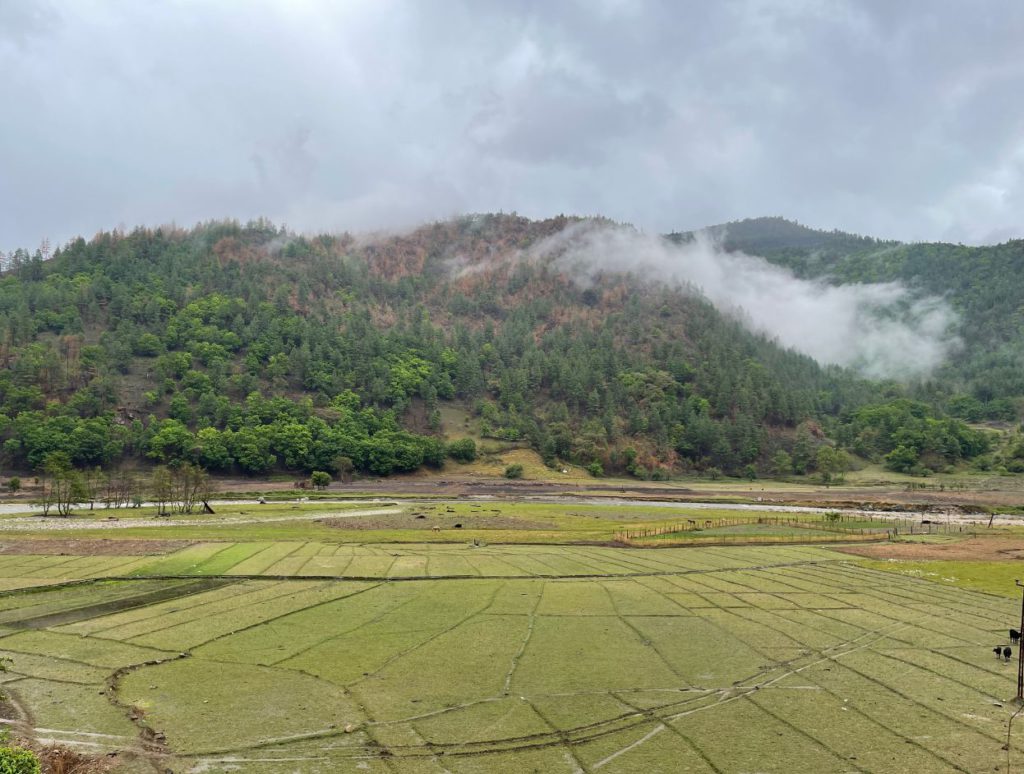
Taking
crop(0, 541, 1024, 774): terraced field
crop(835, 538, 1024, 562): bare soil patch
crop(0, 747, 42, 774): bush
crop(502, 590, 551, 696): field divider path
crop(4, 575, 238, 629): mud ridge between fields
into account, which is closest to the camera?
crop(0, 747, 42, 774): bush

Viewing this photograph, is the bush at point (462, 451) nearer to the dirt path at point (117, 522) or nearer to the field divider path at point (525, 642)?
the dirt path at point (117, 522)

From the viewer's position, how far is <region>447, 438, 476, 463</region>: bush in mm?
161250

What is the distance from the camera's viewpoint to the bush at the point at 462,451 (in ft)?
529

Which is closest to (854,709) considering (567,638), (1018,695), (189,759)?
(1018,695)

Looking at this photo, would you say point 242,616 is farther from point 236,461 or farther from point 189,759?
point 236,461

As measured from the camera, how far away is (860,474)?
559 feet

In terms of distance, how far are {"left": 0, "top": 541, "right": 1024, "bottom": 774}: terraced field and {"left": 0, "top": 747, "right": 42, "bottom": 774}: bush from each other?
2600 mm

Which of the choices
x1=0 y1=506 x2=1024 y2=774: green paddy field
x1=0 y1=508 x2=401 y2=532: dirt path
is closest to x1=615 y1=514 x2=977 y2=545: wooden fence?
x1=0 y1=506 x2=1024 y2=774: green paddy field

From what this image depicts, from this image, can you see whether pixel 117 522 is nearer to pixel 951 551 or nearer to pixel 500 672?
pixel 500 672

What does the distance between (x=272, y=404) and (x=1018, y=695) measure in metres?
155

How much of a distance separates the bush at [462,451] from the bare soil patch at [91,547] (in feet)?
364

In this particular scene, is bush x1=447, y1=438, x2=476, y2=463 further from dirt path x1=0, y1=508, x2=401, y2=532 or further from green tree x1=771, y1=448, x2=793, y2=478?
dirt path x1=0, y1=508, x2=401, y2=532

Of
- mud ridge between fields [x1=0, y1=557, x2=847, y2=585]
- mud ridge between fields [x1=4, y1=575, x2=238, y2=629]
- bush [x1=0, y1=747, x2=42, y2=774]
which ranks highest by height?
bush [x1=0, y1=747, x2=42, y2=774]

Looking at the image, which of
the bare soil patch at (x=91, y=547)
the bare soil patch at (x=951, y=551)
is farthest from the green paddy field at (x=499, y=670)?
the bare soil patch at (x=951, y=551)
